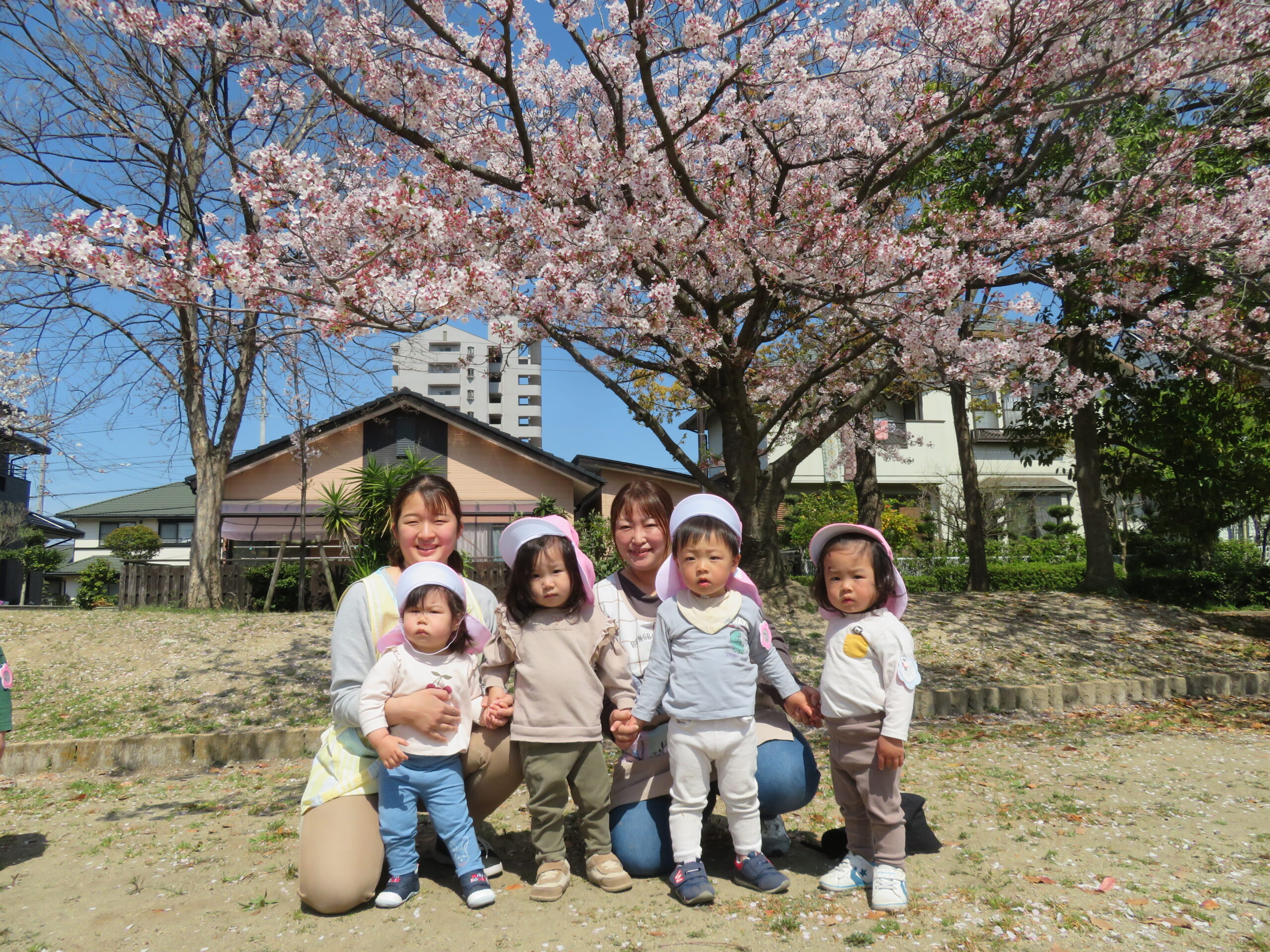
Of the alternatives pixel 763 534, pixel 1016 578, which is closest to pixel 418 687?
pixel 763 534

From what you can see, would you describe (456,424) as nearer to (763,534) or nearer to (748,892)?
(763,534)

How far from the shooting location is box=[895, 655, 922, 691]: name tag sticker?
2623mm

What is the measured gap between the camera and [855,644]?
275 cm

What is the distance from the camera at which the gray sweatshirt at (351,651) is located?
2785 millimetres

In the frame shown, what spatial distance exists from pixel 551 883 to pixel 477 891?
245mm

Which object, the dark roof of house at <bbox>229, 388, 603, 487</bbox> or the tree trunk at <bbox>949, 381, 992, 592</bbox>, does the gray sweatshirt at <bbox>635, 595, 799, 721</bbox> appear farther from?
the dark roof of house at <bbox>229, 388, 603, 487</bbox>

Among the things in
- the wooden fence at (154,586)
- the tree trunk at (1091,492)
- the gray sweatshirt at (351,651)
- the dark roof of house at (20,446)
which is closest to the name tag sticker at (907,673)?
the gray sweatshirt at (351,651)

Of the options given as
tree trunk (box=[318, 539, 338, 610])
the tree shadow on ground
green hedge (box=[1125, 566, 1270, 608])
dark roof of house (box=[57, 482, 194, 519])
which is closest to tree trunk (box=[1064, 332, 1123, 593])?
green hedge (box=[1125, 566, 1270, 608])

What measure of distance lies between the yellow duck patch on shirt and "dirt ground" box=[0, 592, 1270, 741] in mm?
4084

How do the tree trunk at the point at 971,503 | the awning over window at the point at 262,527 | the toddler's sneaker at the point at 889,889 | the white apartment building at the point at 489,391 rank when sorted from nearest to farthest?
1. the toddler's sneaker at the point at 889,889
2. the tree trunk at the point at 971,503
3. the awning over window at the point at 262,527
4. the white apartment building at the point at 489,391

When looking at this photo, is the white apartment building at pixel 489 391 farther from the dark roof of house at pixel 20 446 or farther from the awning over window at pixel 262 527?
the awning over window at pixel 262 527

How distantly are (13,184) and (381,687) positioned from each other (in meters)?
11.7

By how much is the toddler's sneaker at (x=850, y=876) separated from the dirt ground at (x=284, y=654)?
13.0 feet

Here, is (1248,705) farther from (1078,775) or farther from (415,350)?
(415,350)
